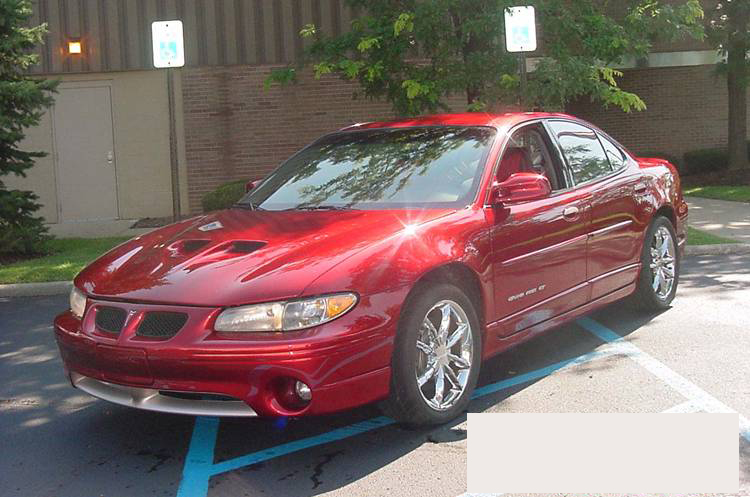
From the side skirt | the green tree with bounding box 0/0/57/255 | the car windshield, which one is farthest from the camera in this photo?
the green tree with bounding box 0/0/57/255

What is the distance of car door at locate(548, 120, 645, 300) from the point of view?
592cm

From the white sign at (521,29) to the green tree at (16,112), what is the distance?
6.09 metres

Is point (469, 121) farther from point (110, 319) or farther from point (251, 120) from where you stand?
point (251, 120)

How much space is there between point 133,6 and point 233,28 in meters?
1.78

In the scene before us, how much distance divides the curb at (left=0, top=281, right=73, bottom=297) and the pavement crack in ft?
19.5

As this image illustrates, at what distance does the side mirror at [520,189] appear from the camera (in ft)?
16.4

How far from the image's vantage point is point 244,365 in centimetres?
384

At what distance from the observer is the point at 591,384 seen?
17.2ft

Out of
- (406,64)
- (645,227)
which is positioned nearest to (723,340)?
(645,227)

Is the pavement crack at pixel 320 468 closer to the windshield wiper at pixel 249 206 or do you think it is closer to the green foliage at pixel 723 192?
the windshield wiper at pixel 249 206

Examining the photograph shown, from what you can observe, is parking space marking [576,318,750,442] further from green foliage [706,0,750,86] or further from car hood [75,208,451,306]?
green foliage [706,0,750,86]

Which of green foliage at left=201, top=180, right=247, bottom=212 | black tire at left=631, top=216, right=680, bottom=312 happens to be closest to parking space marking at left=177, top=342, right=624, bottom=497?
black tire at left=631, top=216, right=680, bottom=312

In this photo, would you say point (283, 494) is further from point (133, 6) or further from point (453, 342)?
point (133, 6)

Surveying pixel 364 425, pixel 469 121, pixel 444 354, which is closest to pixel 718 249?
pixel 469 121
